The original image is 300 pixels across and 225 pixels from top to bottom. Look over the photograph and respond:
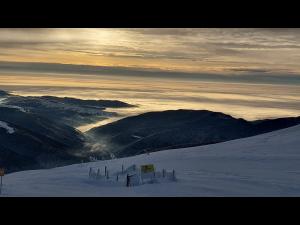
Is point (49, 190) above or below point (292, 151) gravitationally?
above

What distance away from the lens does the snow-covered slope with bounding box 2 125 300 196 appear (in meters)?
18.0

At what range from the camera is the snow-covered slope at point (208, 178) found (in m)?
18.0

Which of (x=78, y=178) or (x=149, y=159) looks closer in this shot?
(x=78, y=178)

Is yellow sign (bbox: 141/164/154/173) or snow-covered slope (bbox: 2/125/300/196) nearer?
snow-covered slope (bbox: 2/125/300/196)

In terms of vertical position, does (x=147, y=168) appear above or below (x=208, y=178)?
above

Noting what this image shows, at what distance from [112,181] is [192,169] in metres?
7.01

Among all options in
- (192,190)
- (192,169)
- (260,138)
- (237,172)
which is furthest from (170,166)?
(260,138)

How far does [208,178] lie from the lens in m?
22.5

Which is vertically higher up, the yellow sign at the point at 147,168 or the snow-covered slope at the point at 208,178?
the yellow sign at the point at 147,168

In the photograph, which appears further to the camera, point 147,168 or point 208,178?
point 208,178

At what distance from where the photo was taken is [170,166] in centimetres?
2947

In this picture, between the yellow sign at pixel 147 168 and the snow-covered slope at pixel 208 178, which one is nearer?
the snow-covered slope at pixel 208 178

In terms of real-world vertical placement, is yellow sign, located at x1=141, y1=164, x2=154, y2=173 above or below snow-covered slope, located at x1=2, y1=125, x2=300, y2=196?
above
